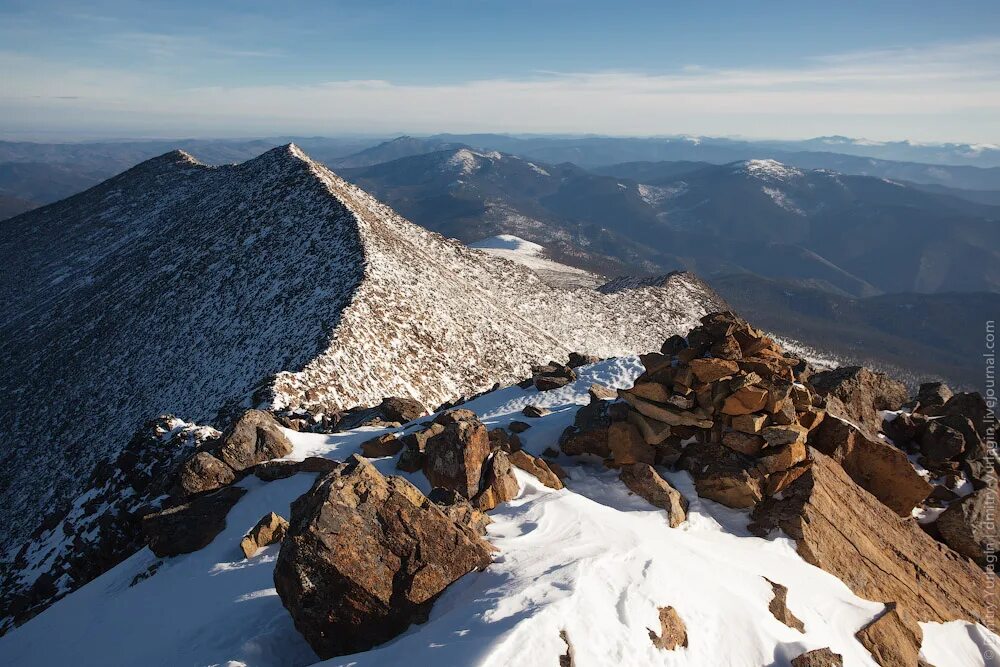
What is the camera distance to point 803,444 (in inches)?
624

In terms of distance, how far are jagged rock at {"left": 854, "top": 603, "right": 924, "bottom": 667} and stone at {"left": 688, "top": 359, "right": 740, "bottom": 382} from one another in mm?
6988

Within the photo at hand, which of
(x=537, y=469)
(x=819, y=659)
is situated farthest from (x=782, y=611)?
(x=537, y=469)

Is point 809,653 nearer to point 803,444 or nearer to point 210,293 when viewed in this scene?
point 803,444

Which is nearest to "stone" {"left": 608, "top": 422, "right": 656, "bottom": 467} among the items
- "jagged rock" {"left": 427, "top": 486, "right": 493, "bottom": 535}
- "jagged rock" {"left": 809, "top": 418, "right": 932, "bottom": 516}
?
"jagged rock" {"left": 427, "top": 486, "right": 493, "bottom": 535}

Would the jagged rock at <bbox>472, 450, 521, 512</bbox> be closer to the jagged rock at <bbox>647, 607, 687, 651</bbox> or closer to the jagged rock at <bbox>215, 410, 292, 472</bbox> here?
the jagged rock at <bbox>647, 607, 687, 651</bbox>

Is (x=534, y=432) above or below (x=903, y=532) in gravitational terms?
above

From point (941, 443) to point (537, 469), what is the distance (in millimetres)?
15807

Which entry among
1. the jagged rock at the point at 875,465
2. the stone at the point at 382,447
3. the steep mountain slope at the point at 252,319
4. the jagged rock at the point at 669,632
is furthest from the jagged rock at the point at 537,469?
the steep mountain slope at the point at 252,319

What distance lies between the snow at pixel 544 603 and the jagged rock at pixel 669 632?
0.18 metres

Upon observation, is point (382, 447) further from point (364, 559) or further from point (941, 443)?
point (941, 443)

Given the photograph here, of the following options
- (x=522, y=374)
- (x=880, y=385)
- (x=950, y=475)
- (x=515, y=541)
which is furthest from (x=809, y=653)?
(x=522, y=374)

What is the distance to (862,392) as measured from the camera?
21.1 meters

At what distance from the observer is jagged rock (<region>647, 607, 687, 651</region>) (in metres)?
8.93

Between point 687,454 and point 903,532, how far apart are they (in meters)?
7.05
